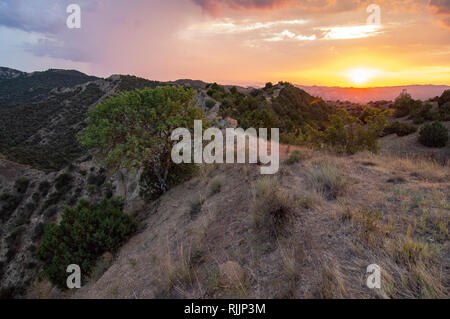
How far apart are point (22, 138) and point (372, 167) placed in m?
77.5

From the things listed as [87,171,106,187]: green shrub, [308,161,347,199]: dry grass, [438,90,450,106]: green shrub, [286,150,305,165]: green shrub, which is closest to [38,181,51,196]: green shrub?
[87,171,106,187]: green shrub

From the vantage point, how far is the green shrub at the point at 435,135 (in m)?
15.0

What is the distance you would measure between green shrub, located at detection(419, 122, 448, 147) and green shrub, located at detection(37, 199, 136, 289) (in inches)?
722

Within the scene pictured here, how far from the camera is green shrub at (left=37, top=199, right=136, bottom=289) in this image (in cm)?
847

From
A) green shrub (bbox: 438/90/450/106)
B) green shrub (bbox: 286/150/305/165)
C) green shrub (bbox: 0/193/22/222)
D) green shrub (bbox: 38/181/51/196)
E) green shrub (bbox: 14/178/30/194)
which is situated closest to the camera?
green shrub (bbox: 286/150/305/165)

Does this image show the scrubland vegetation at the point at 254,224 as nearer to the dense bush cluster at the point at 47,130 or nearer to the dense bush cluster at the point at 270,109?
the dense bush cluster at the point at 270,109

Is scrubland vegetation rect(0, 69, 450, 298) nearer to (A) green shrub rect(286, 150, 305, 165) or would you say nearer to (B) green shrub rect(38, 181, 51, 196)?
(A) green shrub rect(286, 150, 305, 165)

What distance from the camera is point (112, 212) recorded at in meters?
9.51

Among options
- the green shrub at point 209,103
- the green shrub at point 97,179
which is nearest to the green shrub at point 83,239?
the green shrub at point 209,103

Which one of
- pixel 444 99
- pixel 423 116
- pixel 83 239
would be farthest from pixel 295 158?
pixel 444 99

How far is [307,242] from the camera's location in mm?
3928

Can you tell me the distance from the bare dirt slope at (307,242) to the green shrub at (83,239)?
144cm
